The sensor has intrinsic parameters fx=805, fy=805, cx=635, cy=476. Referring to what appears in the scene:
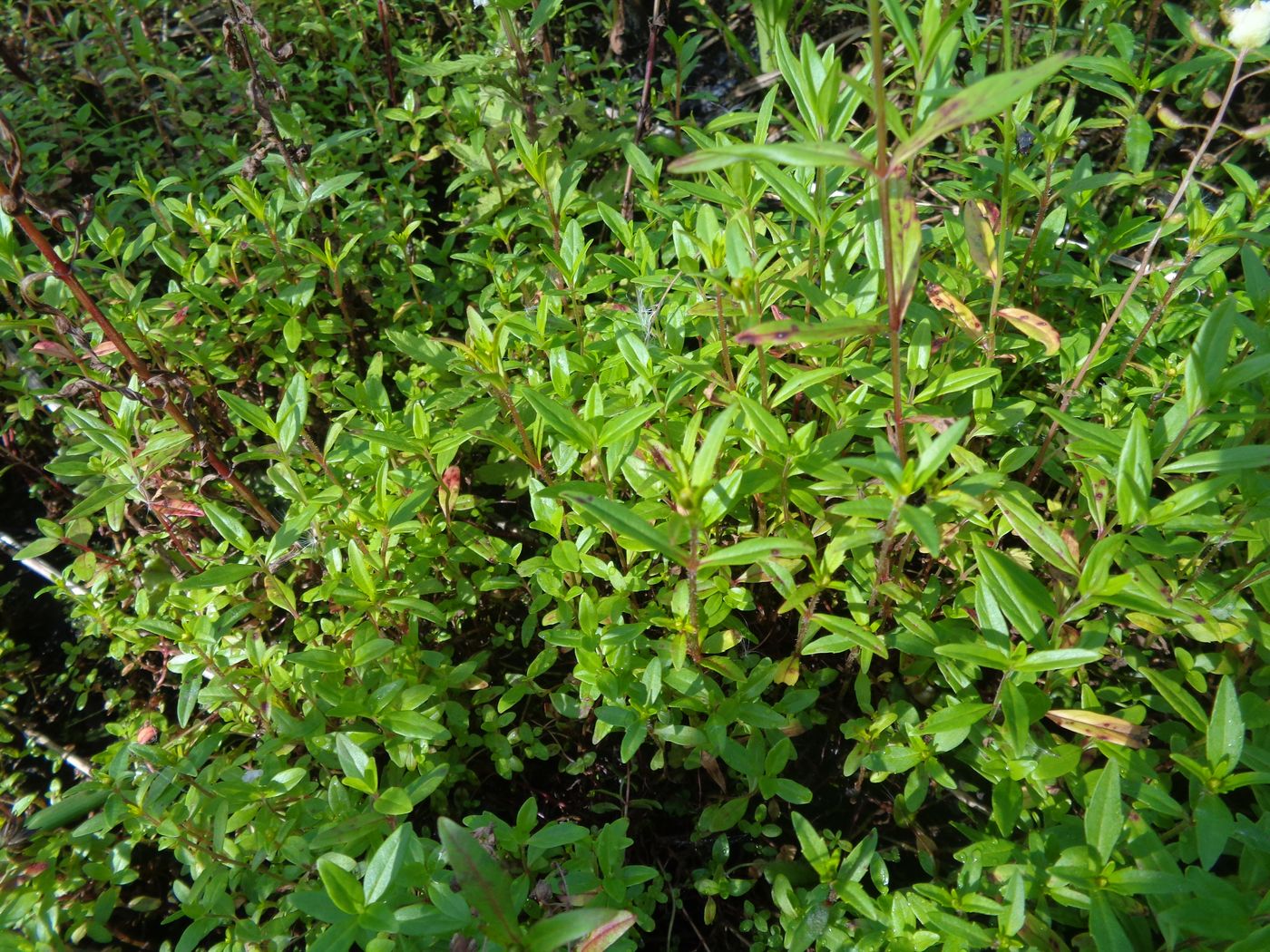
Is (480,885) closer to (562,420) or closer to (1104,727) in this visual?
(562,420)

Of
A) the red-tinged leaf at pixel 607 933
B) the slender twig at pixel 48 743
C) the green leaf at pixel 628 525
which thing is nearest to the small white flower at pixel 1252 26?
the green leaf at pixel 628 525

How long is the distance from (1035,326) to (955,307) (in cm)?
20

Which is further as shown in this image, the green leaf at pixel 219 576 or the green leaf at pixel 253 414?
the green leaf at pixel 253 414

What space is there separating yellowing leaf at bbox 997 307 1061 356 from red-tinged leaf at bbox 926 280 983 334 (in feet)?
0.34

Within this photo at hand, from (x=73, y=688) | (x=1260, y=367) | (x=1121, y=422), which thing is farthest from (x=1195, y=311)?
(x=73, y=688)

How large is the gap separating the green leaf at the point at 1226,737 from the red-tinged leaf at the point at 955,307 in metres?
0.79

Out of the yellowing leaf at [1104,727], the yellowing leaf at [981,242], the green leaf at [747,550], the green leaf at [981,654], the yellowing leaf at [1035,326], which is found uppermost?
the yellowing leaf at [981,242]

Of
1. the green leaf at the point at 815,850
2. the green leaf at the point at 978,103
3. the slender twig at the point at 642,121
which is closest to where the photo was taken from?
the green leaf at the point at 978,103

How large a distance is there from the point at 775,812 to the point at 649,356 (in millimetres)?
972

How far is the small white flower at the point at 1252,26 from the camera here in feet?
4.18

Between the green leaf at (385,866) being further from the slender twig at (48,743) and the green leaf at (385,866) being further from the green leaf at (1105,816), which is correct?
the slender twig at (48,743)

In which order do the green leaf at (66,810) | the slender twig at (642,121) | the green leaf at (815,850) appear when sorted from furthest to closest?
1. the slender twig at (642,121)
2. the green leaf at (66,810)
3. the green leaf at (815,850)

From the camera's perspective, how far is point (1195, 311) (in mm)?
1786

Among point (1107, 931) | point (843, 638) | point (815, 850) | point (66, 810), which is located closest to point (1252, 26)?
point (843, 638)
